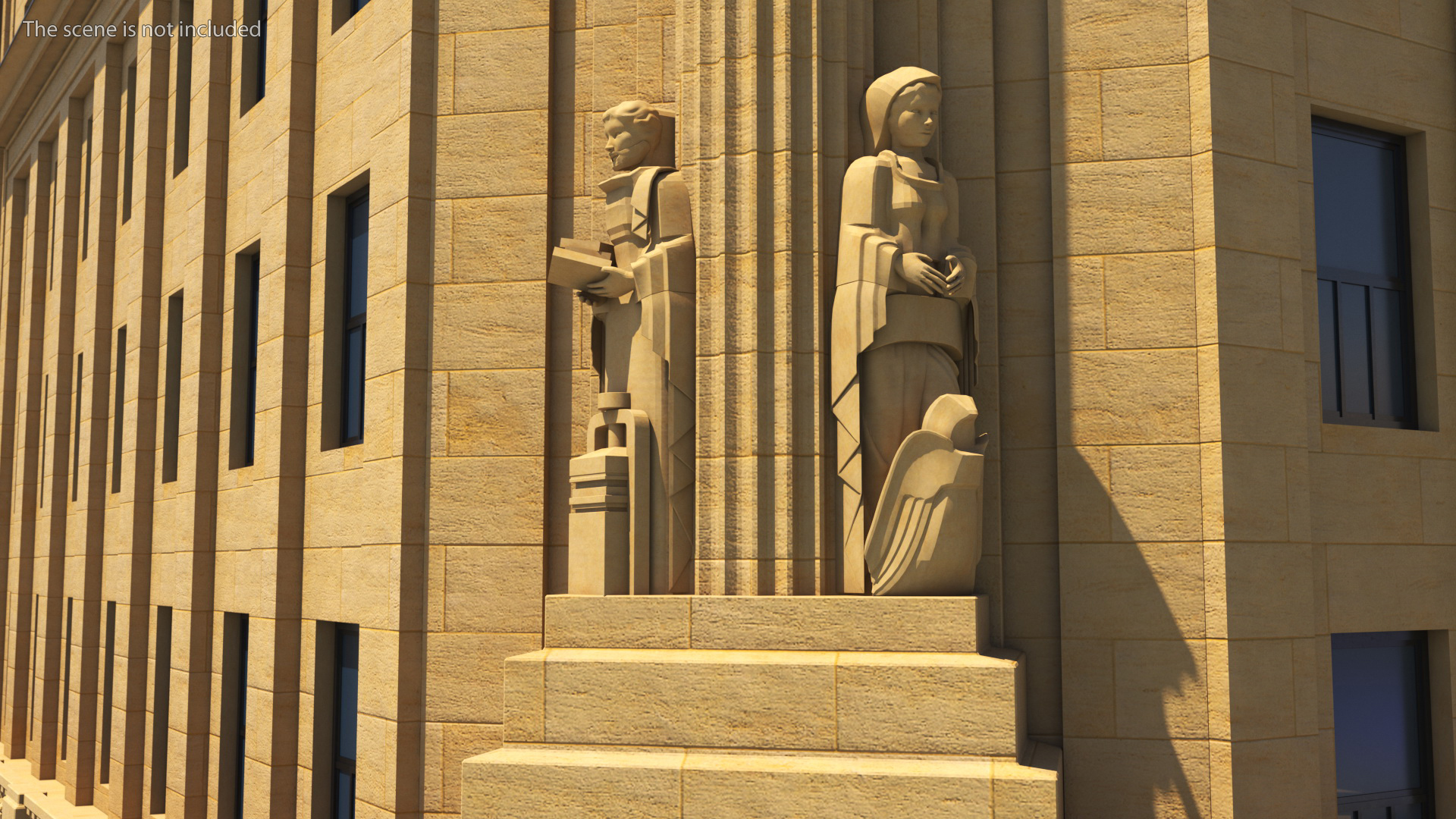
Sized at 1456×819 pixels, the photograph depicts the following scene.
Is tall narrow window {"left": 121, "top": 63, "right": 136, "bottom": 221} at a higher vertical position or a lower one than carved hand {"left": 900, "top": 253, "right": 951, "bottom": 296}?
higher

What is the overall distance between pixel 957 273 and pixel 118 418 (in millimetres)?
20437

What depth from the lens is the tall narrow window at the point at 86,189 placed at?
1071 inches

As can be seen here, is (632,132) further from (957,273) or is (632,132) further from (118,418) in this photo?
(118,418)

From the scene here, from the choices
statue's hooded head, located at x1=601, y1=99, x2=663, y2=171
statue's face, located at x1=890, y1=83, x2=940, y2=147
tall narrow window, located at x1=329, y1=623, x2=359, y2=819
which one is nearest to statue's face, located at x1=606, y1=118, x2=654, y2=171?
statue's hooded head, located at x1=601, y1=99, x2=663, y2=171

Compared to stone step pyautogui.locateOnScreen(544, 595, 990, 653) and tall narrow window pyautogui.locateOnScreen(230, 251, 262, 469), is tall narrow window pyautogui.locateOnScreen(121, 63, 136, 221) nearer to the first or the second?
tall narrow window pyautogui.locateOnScreen(230, 251, 262, 469)

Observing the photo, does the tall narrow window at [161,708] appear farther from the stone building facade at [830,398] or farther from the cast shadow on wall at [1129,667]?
the cast shadow on wall at [1129,667]

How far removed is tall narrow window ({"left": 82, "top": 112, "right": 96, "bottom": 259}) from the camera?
27203 millimetres

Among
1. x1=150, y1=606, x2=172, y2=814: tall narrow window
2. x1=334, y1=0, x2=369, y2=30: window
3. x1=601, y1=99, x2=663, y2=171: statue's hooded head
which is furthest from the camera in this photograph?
x1=150, y1=606, x2=172, y2=814: tall narrow window

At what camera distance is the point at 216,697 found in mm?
17328

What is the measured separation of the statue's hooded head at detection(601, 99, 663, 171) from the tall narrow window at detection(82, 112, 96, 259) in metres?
20.9

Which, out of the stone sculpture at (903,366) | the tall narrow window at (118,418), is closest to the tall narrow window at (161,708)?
the tall narrow window at (118,418)

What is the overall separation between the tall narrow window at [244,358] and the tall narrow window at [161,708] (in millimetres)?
4205

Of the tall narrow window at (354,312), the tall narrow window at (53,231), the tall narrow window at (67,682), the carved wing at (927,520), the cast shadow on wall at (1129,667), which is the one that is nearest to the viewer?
the carved wing at (927,520)

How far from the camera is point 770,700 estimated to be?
A: 890 cm
